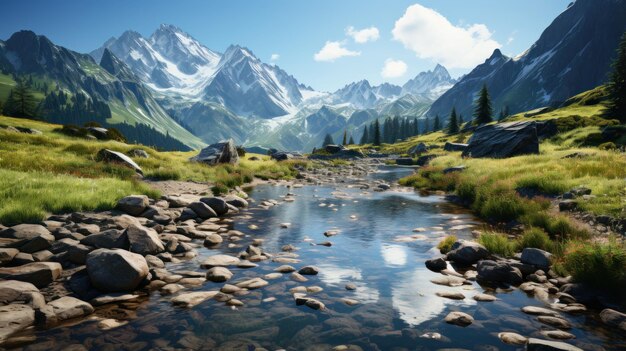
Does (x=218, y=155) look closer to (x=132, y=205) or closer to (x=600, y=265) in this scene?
(x=132, y=205)

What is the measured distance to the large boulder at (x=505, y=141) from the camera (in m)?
31.7

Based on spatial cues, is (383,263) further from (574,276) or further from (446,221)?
(446,221)

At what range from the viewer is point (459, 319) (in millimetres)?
6398

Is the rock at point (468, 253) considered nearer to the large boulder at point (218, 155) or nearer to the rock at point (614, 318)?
the rock at point (614, 318)

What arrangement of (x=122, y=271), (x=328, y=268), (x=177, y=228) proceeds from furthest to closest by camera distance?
(x=177, y=228) → (x=328, y=268) → (x=122, y=271)

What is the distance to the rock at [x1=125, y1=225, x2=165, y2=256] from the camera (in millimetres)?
9133

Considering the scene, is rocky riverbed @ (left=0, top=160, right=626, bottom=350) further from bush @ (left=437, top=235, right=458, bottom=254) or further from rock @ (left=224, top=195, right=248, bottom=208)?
rock @ (left=224, top=195, right=248, bottom=208)

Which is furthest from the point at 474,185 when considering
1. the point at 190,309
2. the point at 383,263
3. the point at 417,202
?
the point at 190,309

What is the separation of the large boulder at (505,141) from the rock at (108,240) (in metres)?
32.6

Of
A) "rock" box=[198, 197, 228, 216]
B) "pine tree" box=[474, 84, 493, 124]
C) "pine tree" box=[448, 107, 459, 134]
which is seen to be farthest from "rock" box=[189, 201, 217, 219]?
"pine tree" box=[448, 107, 459, 134]

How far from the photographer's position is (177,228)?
40.2 ft

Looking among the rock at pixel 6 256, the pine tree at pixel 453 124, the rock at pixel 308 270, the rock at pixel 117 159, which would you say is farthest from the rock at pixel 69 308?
the pine tree at pixel 453 124

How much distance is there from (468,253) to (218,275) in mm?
6887

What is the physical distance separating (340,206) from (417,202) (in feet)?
16.8
